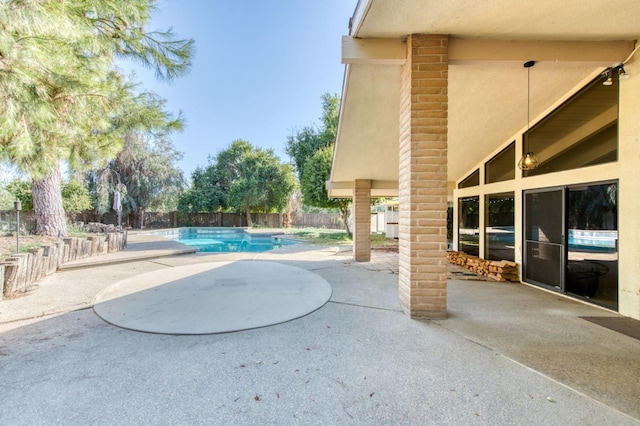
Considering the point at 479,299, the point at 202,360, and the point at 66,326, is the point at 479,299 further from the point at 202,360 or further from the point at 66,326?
the point at 66,326

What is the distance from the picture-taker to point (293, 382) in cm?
209

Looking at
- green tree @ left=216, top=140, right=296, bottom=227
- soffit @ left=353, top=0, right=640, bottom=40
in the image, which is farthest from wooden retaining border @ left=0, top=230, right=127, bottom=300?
Answer: green tree @ left=216, top=140, right=296, bottom=227

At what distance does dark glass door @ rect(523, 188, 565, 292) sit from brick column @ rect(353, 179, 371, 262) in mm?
3607

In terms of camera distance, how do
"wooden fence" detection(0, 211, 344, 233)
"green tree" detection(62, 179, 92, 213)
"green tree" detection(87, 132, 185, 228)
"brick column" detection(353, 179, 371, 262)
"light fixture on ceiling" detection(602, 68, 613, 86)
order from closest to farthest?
"light fixture on ceiling" detection(602, 68, 613, 86) < "brick column" detection(353, 179, 371, 262) < "green tree" detection(62, 179, 92, 213) < "green tree" detection(87, 132, 185, 228) < "wooden fence" detection(0, 211, 344, 233)

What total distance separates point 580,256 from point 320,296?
4224 millimetres

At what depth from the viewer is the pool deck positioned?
1767 millimetres

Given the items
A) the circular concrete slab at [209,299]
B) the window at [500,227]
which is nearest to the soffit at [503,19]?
the window at [500,227]

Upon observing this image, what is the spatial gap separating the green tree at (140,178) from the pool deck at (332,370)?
17947 mm

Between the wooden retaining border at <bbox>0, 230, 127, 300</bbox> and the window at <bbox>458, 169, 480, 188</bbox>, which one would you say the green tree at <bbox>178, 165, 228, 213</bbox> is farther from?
the window at <bbox>458, 169, 480, 188</bbox>

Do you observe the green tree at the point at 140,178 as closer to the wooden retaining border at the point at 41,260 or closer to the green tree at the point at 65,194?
the green tree at the point at 65,194

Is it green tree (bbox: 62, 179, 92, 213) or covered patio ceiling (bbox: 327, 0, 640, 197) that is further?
green tree (bbox: 62, 179, 92, 213)

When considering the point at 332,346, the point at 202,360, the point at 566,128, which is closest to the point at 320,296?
the point at 332,346

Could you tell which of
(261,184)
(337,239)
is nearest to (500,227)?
(337,239)

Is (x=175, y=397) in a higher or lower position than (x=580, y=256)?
lower
